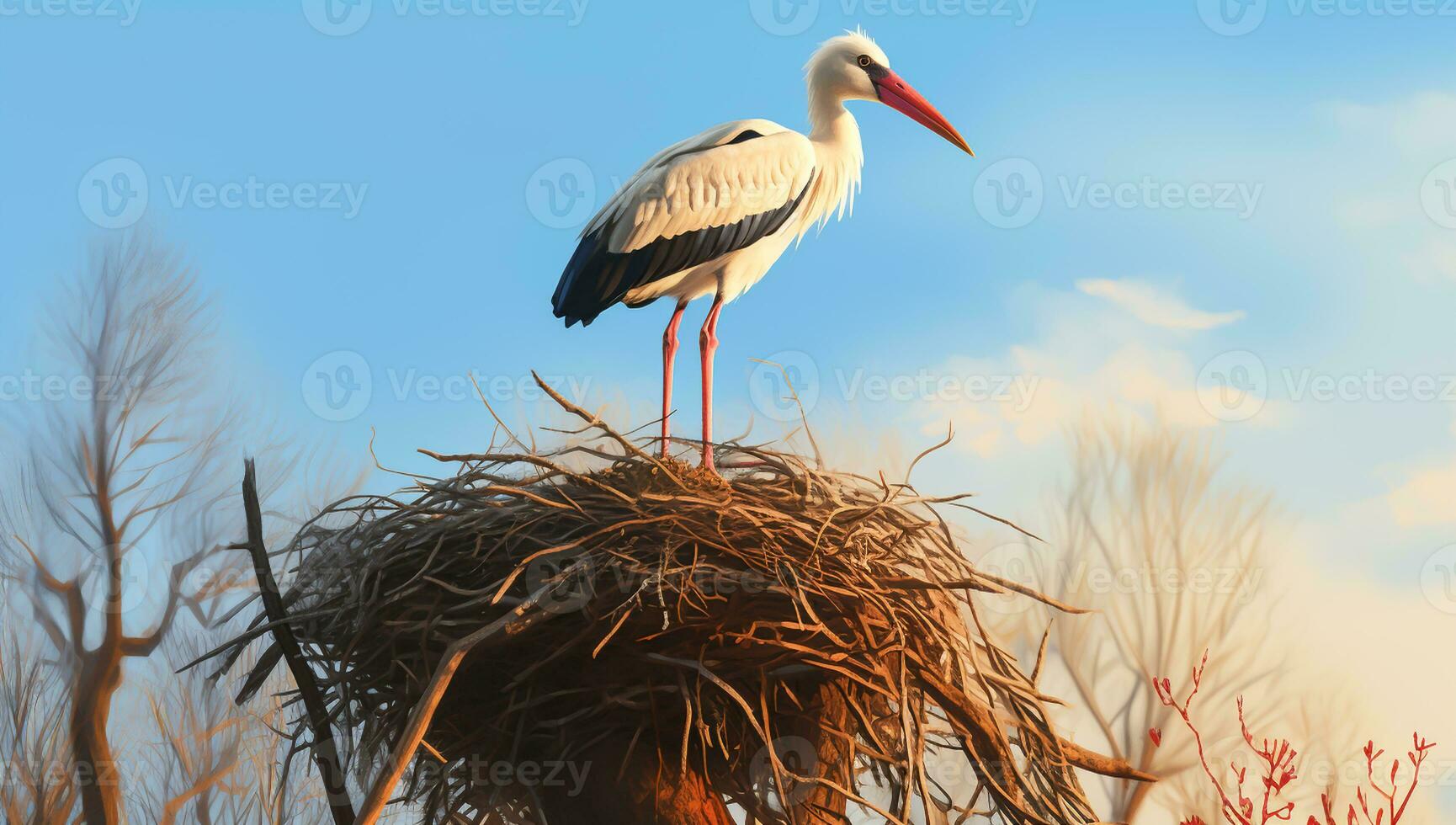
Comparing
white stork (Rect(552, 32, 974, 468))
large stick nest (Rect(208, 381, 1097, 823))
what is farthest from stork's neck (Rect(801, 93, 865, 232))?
large stick nest (Rect(208, 381, 1097, 823))

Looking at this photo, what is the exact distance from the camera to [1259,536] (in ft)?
36.0

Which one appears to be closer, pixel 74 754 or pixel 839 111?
pixel 839 111

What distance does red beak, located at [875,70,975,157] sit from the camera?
5.52 meters

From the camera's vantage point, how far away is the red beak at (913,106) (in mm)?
5520

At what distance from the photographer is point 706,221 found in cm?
481

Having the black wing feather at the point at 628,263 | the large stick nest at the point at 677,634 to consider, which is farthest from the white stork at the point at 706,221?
the large stick nest at the point at 677,634

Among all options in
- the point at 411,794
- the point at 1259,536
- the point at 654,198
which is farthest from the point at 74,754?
the point at 1259,536

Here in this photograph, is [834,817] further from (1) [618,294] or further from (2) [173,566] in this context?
(2) [173,566]

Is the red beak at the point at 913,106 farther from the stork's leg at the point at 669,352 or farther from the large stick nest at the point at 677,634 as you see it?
the large stick nest at the point at 677,634

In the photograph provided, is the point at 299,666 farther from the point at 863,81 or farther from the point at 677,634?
the point at 863,81

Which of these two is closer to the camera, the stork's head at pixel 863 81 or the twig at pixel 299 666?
the twig at pixel 299 666

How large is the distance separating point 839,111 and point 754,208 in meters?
0.81

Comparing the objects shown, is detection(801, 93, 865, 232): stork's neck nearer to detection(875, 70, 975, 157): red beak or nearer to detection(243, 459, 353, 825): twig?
detection(875, 70, 975, 157): red beak

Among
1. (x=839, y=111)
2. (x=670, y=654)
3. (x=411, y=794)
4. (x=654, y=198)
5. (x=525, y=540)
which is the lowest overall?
(x=411, y=794)
